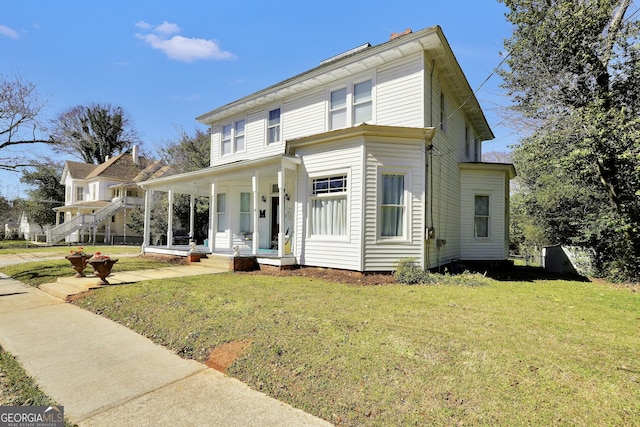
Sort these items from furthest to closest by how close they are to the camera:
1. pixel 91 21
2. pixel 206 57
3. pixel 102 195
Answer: pixel 102 195 < pixel 206 57 < pixel 91 21

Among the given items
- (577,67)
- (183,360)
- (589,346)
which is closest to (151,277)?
(183,360)

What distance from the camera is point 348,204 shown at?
9391 millimetres

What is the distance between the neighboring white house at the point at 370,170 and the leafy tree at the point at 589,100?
2.14 meters

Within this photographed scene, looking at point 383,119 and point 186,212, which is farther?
point 186,212

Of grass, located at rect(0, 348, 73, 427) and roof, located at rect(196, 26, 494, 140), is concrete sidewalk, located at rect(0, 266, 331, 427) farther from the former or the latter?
roof, located at rect(196, 26, 494, 140)

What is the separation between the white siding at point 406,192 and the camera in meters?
9.12

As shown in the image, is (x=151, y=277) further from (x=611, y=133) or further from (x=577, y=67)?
(x=577, y=67)

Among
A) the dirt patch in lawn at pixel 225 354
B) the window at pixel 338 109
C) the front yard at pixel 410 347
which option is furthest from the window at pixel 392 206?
the dirt patch in lawn at pixel 225 354

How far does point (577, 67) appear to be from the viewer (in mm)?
10711

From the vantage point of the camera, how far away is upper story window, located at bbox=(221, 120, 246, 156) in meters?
14.7

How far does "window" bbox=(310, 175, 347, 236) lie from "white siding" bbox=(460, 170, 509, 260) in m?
5.76

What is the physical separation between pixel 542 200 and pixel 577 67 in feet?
25.4

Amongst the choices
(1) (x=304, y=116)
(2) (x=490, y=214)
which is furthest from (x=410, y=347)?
(2) (x=490, y=214)

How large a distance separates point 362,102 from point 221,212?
798 cm
